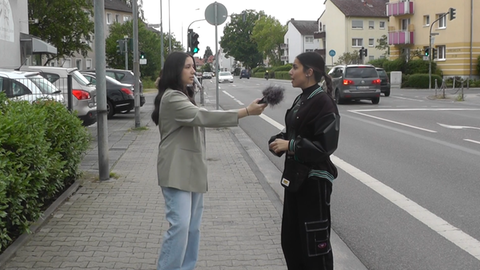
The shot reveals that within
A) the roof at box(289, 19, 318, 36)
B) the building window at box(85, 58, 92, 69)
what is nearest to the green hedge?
the building window at box(85, 58, 92, 69)

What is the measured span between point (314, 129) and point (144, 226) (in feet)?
9.72

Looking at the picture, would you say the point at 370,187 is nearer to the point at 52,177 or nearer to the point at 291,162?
the point at 52,177

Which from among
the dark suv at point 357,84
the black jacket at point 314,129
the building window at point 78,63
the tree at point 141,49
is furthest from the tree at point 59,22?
the black jacket at point 314,129

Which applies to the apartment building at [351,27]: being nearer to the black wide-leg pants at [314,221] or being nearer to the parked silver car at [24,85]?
the parked silver car at [24,85]

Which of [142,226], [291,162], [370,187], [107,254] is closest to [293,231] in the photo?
[291,162]

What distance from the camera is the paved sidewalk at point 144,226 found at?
5.15 meters

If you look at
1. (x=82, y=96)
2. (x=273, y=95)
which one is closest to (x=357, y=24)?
(x=82, y=96)

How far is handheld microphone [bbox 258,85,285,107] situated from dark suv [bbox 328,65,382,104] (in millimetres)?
23021

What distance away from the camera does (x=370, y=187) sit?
866cm

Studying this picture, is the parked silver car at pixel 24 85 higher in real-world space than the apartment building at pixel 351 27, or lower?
lower

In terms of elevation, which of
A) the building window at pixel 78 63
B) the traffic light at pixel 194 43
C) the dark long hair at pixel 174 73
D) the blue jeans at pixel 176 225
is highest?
the building window at pixel 78 63

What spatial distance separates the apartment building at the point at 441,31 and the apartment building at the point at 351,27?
67.1 ft

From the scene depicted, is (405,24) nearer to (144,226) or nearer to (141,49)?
(141,49)

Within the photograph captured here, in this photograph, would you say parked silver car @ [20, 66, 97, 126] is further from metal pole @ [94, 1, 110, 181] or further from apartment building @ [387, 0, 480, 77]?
apartment building @ [387, 0, 480, 77]
